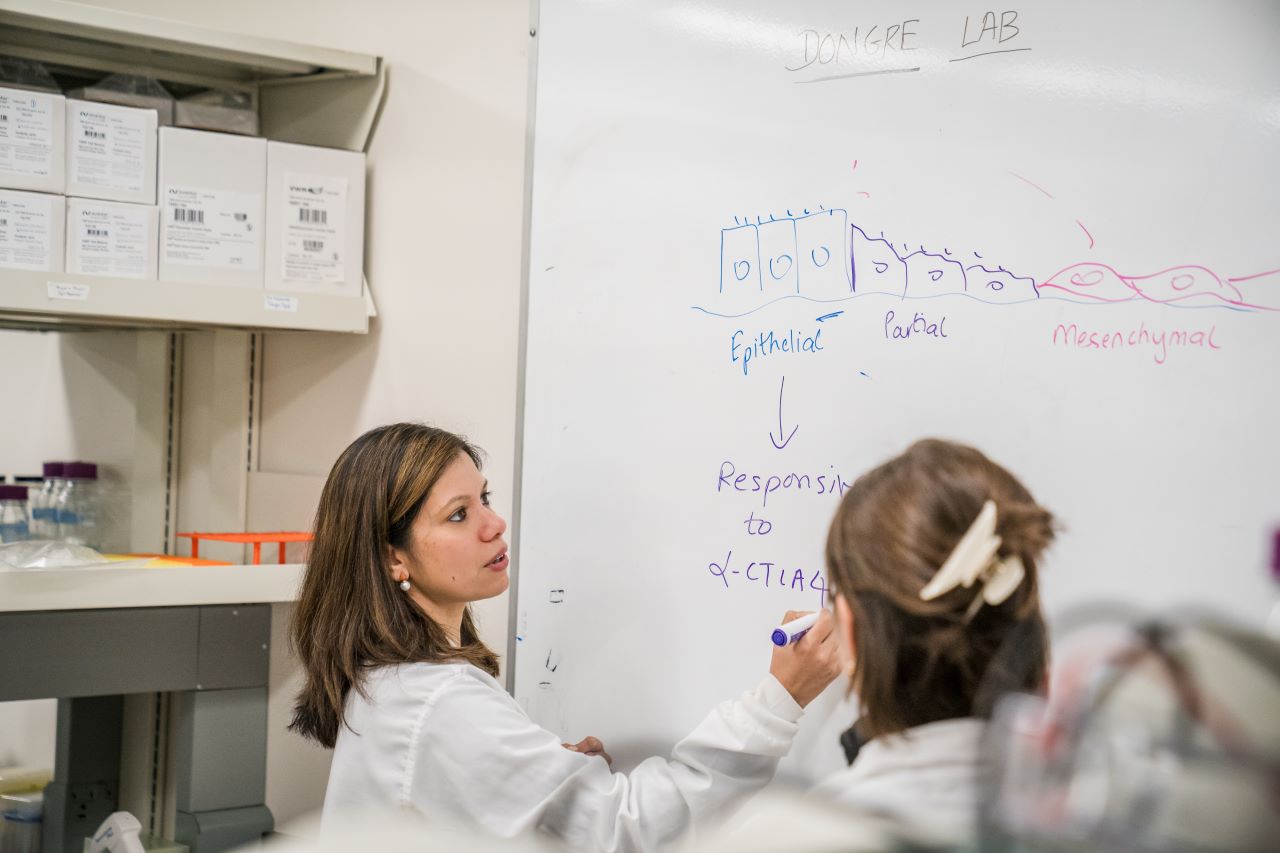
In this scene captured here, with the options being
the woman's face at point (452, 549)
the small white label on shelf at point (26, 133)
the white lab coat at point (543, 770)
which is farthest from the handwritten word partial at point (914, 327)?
the small white label on shelf at point (26, 133)

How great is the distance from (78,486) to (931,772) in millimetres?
1954

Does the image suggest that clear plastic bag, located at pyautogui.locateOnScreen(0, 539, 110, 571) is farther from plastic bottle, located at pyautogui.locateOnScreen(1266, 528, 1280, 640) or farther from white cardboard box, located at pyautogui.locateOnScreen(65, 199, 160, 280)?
plastic bottle, located at pyautogui.locateOnScreen(1266, 528, 1280, 640)

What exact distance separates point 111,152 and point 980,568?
154cm

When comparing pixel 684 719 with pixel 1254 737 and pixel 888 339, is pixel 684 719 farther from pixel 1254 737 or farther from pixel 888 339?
pixel 1254 737

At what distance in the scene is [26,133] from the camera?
1.75 meters

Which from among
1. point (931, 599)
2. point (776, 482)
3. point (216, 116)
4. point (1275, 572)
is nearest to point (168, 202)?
point (216, 116)

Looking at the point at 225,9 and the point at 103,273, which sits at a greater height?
the point at 225,9

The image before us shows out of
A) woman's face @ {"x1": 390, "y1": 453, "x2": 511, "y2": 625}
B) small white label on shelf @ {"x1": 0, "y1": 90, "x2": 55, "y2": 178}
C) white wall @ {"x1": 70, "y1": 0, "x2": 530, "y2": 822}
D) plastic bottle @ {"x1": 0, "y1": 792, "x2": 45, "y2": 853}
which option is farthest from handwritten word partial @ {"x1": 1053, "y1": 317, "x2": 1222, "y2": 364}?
plastic bottle @ {"x1": 0, "y1": 792, "x2": 45, "y2": 853}

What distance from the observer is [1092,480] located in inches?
45.2

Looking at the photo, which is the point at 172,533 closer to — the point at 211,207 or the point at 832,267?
the point at 211,207

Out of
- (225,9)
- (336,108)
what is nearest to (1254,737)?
(336,108)

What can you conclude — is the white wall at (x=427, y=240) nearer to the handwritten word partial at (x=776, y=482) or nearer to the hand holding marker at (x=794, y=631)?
the handwritten word partial at (x=776, y=482)

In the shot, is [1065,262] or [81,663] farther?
[81,663]

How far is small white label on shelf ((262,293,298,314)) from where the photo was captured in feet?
6.28
